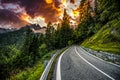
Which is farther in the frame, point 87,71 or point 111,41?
point 111,41

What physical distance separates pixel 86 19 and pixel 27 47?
3055 cm

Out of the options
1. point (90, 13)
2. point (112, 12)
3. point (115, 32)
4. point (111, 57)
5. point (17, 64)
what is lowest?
point (17, 64)

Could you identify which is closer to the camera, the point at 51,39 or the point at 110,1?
the point at 110,1

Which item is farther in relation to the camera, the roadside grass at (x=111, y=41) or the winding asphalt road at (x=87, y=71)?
the roadside grass at (x=111, y=41)

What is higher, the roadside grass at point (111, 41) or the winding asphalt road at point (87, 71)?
the roadside grass at point (111, 41)

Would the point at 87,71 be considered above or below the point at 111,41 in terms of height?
below

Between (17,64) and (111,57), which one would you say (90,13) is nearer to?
(17,64)

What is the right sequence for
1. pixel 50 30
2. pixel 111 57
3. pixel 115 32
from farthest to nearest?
pixel 50 30 < pixel 115 32 < pixel 111 57

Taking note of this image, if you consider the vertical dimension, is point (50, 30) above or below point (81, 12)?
below

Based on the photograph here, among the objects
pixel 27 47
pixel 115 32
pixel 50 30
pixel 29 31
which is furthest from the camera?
pixel 50 30

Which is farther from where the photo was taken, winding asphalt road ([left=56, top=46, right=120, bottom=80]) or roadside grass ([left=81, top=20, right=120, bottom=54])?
roadside grass ([left=81, top=20, right=120, bottom=54])

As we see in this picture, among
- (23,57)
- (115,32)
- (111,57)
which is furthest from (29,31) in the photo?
(111,57)

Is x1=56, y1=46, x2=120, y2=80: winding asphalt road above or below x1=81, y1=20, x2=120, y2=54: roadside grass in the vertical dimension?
below

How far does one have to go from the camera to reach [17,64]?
235 ft
